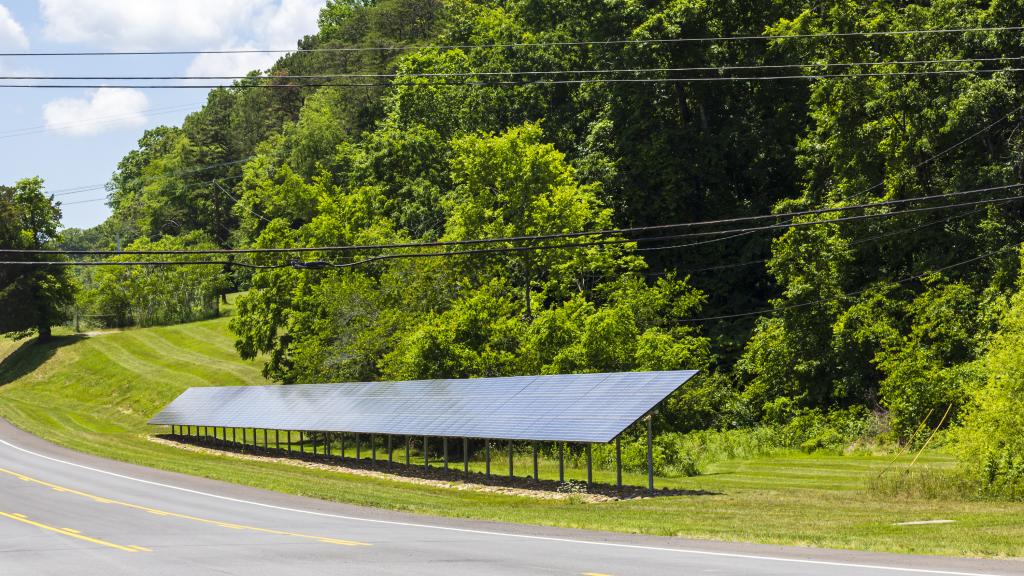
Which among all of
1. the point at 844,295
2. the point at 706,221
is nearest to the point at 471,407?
the point at 706,221

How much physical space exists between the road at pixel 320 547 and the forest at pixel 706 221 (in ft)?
24.0

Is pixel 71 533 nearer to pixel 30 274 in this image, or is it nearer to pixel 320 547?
pixel 320 547

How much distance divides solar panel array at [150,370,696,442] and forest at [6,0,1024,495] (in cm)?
547

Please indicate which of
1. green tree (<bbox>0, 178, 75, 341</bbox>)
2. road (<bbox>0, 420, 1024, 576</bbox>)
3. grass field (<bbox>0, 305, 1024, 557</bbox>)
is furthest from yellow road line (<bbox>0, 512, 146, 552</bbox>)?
green tree (<bbox>0, 178, 75, 341</bbox>)

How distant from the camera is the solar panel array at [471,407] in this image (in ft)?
108

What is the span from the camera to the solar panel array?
1291 inches

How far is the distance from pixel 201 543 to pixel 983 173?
119 ft

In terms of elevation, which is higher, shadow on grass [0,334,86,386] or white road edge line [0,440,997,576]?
shadow on grass [0,334,86,386]

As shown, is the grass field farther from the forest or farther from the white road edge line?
the forest

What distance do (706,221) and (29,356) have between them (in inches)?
3470

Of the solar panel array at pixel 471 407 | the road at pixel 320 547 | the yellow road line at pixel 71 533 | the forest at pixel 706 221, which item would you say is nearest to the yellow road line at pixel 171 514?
the road at pixel 320 547

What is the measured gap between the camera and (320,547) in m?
20.8

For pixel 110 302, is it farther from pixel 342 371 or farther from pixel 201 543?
pixel 201 543

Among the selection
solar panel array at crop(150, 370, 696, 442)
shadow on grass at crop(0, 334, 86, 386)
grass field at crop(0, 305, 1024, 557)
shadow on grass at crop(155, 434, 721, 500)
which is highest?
shadow on grass at crop(0, 334, 86, 386)
